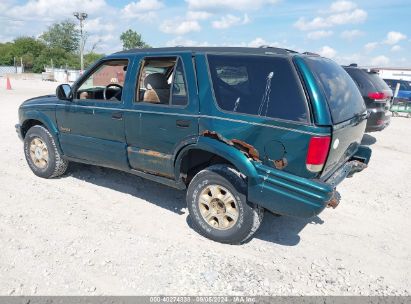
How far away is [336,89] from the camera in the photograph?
3.27 m

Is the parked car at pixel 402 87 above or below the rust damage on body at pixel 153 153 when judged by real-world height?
above

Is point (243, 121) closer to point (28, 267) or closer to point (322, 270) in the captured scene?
point (322, 270)

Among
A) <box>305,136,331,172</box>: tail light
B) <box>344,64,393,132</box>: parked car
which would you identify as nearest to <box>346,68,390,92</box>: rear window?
<box>344,64,393,132</box>: parked car

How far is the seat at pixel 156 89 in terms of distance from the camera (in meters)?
3.93

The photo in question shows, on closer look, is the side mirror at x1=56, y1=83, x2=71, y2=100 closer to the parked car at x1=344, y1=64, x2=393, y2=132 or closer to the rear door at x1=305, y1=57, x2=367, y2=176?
the rear door at x1=305, y1=57, x2=367, y2=176

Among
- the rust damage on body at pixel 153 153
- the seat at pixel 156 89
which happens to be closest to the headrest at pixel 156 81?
the seat at pixel 156 89

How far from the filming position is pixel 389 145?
26.7 feet

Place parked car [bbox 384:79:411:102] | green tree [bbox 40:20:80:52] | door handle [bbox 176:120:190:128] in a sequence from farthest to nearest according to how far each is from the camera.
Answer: green tree [bbox 40:20:80:52] → parked car [bbox 384:79:411:102] → door handle [bbox 176:120:190:128]

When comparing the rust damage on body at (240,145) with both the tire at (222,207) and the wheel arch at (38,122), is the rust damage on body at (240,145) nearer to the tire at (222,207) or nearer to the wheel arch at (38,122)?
the tire at (222,207)

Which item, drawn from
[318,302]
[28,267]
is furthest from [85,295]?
[318,302]

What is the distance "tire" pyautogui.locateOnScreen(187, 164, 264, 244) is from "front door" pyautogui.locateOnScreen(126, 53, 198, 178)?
43 centimetres

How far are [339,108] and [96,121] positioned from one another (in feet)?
9.34

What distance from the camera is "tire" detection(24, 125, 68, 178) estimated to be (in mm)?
4891

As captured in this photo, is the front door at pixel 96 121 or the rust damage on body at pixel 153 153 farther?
the front door at pixel 96 121
